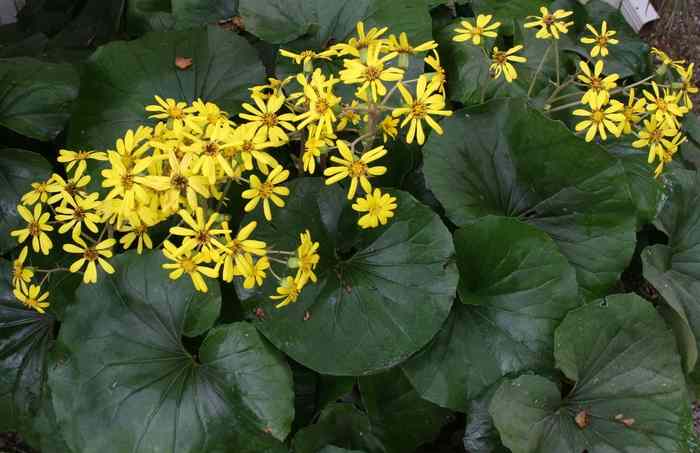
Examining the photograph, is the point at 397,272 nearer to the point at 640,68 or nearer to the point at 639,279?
the point at 639,279

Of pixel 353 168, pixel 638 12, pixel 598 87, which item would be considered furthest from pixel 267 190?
pixel 638 12

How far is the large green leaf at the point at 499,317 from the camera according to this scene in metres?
2.08

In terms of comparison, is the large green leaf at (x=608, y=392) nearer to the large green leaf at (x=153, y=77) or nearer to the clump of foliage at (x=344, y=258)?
the clump of foliage at (x=344, y=258)

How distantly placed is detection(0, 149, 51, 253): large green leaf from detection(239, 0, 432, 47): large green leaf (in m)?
0.90

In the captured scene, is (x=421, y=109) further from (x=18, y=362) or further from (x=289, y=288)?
(x=18, y=362)

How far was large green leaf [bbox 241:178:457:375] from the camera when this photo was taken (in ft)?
6.41

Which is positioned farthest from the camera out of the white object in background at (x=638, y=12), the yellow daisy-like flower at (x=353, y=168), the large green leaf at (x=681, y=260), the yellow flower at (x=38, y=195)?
the white object in background at (x=638, y=12)

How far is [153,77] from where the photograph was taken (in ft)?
7.79

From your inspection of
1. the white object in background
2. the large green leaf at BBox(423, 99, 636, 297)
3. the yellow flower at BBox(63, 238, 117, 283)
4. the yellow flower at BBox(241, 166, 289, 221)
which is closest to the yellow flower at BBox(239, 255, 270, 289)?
the yellow flower at BBox(241, 166, 289, 221)

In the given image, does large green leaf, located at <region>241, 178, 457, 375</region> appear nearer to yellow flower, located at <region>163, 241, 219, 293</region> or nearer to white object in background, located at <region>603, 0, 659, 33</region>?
yellow flower, located at <region>163, 241, 219, 293</region>

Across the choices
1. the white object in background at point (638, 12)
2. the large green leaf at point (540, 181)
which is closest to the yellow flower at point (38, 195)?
the large green leaf at point (540, 181)

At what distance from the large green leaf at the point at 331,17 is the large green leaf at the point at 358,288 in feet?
2.46

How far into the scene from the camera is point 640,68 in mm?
2914

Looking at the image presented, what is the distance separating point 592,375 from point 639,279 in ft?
2.68
